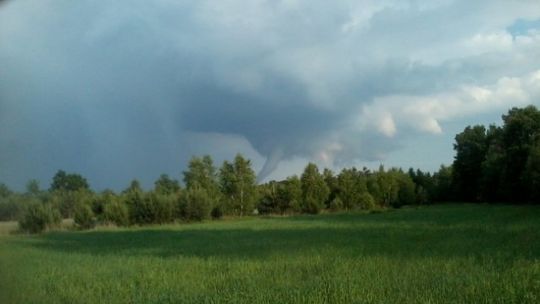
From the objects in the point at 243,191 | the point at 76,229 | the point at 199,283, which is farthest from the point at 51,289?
the point at 243,191

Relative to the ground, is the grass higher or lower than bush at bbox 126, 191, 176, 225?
lower

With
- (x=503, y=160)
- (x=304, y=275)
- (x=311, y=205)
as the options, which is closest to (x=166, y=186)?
(x=311, y=205)

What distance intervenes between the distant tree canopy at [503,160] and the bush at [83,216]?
176ft

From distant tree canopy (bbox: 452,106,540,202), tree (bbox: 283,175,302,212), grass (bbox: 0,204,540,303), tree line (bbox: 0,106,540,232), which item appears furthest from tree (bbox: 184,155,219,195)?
grass (bbox: 0,204,540,303)

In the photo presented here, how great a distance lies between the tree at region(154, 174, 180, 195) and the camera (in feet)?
256

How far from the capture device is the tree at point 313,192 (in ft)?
312

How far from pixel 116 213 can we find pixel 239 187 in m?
21.0

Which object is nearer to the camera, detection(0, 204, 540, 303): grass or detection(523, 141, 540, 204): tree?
detection(0, 204, 540, 303): grass

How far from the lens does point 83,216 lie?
219 feet

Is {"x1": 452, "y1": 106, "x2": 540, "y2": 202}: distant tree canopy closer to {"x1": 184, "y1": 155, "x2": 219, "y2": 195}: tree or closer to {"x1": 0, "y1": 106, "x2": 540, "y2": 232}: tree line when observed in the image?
{"x1": 0, "y1": 106, "x2": 540, "y2": 232}: tree line

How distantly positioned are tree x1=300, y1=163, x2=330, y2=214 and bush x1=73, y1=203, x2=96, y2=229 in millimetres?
38255

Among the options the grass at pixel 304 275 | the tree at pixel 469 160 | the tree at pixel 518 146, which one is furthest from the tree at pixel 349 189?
the grass at pixel 304 275

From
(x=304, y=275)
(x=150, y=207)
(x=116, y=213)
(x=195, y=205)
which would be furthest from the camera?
(x=195, y=205)

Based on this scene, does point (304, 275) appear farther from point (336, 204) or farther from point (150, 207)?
point (336, 204)
